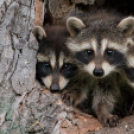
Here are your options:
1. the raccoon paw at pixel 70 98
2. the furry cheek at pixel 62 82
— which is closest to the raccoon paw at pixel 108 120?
the raccoon paw at pixel 70 98

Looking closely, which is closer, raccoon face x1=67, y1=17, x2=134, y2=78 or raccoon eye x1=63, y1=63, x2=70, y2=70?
raccoon face x1=67, y1=17, x2=134, y2=78

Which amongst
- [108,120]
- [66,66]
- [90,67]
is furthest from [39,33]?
[108,120]

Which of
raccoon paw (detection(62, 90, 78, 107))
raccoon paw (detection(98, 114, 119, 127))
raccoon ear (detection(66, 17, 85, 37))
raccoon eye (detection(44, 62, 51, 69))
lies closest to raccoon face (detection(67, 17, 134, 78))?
raccoon ear (detection(66, 17, 85, 37))

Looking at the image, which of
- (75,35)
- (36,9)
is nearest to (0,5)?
(36,9)

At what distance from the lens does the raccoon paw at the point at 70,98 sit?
3828 mm

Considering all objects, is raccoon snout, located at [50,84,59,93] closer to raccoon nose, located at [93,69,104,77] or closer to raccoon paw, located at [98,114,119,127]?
raccoon nose, located at [93,69,104,77]

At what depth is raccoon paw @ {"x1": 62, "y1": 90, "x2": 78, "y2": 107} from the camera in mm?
3828

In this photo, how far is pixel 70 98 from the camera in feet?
12.9

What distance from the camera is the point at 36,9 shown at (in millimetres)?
3711

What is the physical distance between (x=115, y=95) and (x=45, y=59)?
1299mm

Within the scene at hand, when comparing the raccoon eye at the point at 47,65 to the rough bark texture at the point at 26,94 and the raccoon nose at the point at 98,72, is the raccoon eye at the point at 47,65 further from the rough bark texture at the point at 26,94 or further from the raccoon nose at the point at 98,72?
the raccoon nose at the point at 98,72

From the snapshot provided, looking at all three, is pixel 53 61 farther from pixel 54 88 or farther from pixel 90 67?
pixel 90 67

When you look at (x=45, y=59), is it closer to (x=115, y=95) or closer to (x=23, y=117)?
(x=23, y=117)

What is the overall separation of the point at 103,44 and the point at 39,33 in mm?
974
